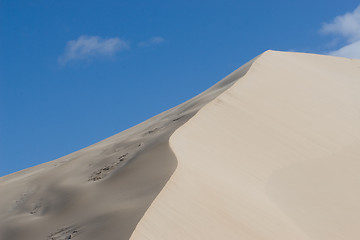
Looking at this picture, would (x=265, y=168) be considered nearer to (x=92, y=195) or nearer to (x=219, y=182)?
(x=219, y=182)

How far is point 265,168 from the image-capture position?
10.1m

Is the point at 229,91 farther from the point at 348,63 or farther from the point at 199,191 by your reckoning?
the point at 348,63

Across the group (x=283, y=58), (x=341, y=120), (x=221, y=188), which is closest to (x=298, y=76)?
(x=283, y=58)

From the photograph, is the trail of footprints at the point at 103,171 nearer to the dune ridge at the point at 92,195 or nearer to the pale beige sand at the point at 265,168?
the dune ridge at the point at 92,195

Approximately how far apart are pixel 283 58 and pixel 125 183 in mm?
13165

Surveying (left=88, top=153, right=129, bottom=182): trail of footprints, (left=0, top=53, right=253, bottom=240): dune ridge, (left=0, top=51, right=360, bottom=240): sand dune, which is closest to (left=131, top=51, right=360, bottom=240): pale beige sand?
(left=0, top=51, right=360, bottom=240): sand dune

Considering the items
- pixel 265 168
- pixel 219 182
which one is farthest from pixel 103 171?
pixel 265 168

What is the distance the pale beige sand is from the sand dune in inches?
1.0

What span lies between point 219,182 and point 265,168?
223 centimetres

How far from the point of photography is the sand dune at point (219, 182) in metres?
6.79

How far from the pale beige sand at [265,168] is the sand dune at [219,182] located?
2cm

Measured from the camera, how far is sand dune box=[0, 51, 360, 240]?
22.3 ft

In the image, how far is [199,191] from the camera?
24.2 ft

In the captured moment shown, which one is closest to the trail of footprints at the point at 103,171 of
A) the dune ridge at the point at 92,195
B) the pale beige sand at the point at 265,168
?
the dune ridge at the point at 92,195
